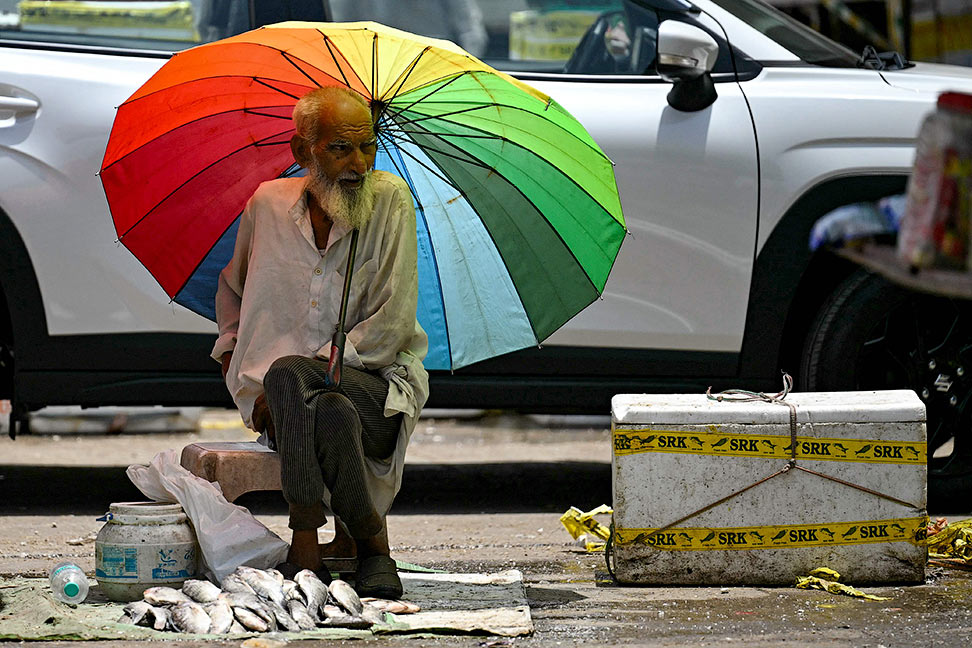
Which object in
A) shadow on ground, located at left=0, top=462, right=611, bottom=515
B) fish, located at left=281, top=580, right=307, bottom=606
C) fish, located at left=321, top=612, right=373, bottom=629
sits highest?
fish, located at left=281, top=580, right=307, bottom=606

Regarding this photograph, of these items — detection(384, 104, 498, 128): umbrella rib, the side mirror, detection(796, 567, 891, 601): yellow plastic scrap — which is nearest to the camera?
detection(384, 104, 498, 128): umbrella rib

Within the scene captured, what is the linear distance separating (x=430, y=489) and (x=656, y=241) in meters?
1.99

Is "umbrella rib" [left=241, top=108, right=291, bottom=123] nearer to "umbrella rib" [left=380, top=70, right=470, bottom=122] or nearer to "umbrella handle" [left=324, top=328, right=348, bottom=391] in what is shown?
"umbrella rib" [left=380, top=70, right=470, bottom=122]

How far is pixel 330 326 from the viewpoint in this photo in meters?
3.76

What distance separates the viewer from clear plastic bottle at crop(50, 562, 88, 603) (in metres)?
3.55

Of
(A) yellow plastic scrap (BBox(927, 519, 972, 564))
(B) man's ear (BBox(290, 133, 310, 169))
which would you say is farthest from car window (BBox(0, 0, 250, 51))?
(A) yellow plastic scrap (BBox(927, 519, 972, 564))

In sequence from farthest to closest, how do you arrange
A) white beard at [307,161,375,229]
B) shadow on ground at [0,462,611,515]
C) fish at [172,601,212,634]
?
shadow on ground at [0,462,611,515] < white beard at [307,161,375,229] < fish at [172,601,212,634]

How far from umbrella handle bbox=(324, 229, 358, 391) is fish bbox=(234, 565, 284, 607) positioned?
0.54 metres

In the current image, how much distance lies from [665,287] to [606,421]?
13.0 feet

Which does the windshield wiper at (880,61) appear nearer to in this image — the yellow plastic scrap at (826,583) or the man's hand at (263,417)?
the yellow plastic scrap at (826,583)

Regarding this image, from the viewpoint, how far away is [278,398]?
3.56 m

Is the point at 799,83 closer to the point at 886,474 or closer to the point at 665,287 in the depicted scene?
the point at 665,287

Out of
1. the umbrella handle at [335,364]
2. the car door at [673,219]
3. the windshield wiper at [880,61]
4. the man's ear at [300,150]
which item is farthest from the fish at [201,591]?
the windshield wiper at [880,61]

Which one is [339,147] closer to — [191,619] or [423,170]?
[423,170]
